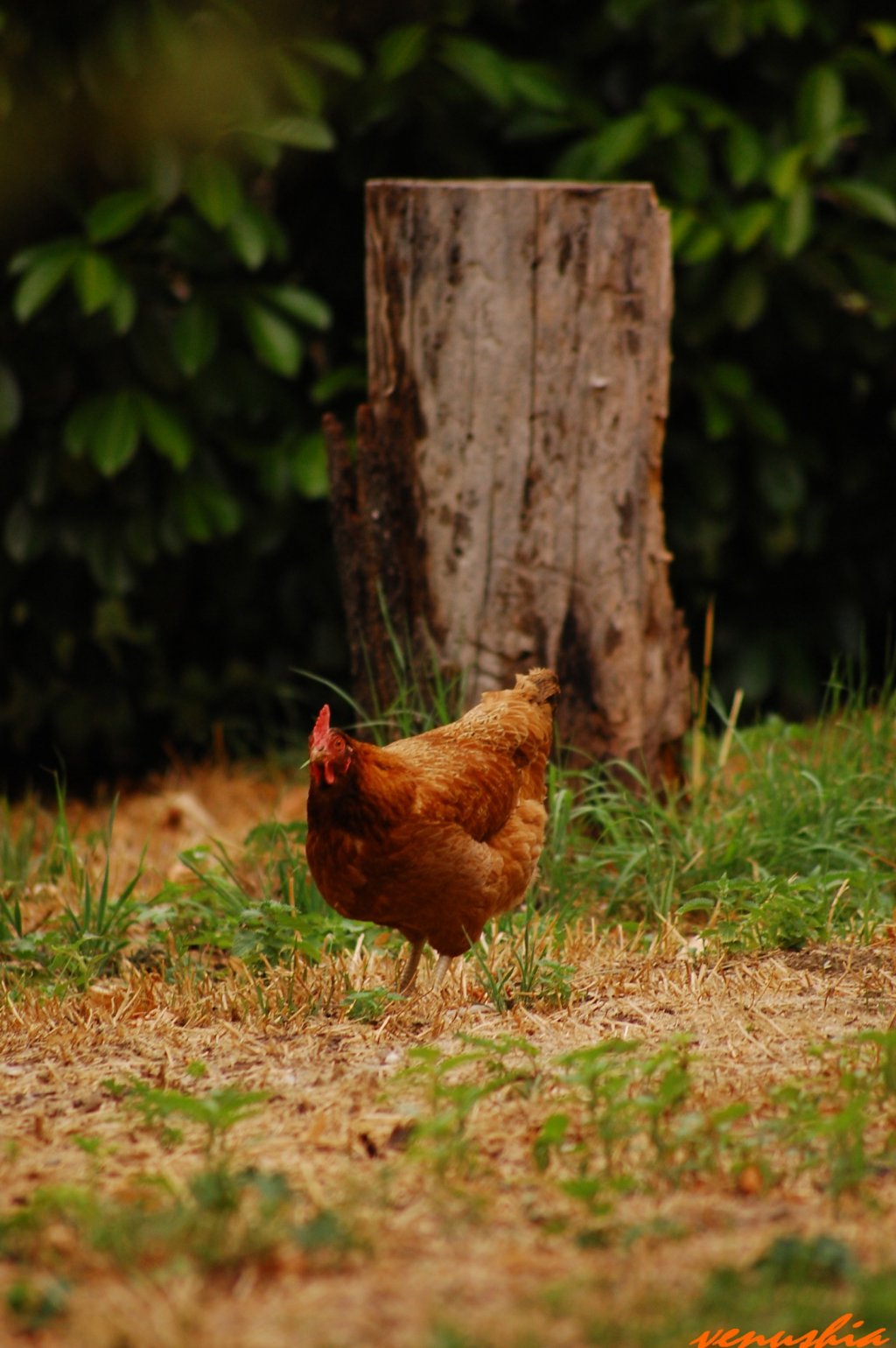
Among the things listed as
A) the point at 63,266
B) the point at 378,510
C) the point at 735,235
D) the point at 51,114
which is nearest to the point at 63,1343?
the point at 378,510

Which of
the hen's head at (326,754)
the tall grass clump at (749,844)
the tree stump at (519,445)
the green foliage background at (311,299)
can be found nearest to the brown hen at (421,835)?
the hen's head at (326,754)

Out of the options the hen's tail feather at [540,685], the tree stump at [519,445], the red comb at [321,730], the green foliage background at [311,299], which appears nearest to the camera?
the red comb at [321,730]

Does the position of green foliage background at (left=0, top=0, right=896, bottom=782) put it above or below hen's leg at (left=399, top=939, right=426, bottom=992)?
above

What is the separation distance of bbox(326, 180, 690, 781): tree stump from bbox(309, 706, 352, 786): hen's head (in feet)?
4.46

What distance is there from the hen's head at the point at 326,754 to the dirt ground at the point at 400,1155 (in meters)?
0.55

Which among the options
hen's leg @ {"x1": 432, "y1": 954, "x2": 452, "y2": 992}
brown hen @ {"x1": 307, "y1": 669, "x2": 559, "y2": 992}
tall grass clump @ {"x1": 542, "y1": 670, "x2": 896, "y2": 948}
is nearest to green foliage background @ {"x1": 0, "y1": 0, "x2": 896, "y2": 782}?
tall grass clump @ {"x1": 542, "y1": 670, "x2": 896, "y2": 948}

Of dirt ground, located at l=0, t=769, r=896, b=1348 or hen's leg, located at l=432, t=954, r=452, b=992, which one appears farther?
hen's leg, located at l=432, t=954, r=452, b=992

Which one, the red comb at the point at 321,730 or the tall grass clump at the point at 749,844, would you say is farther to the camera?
the tall grass clump at the point at 749,844

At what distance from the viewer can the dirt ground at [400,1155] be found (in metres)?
2.03

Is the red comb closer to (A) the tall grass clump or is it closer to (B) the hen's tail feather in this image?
(B) the hen's tail feather

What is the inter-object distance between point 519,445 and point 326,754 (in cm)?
172
